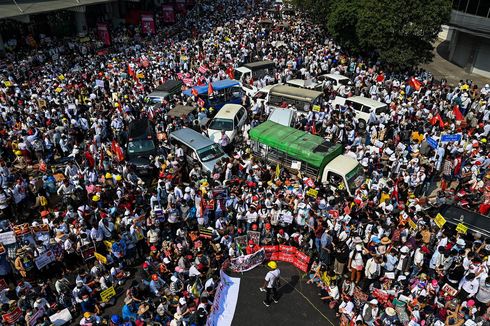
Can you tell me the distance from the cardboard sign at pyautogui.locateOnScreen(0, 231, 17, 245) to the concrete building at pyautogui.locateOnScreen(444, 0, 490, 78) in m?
33.8

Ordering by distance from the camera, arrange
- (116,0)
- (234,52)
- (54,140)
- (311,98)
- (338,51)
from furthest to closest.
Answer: (116,0)
(338,51)
(234,52)
(311,98)
(54,140)

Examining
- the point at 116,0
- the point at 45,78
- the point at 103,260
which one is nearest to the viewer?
the point at 103,260

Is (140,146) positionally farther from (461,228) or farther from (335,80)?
(335,80)

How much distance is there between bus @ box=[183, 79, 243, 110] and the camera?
21.7 m

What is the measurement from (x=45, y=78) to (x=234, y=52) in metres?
14.2

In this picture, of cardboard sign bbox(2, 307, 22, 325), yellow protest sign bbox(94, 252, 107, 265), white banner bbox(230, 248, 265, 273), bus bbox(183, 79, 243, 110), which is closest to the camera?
cardboard sign bbox(2, 307, 22, 325)

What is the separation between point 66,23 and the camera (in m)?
37.2

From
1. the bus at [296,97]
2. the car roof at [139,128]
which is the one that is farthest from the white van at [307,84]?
the car roof at [139,128]

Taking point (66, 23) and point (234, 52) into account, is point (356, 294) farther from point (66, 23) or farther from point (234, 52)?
point (66, 23)

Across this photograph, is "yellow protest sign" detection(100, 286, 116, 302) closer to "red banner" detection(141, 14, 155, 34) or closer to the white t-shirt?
the white t-shirt

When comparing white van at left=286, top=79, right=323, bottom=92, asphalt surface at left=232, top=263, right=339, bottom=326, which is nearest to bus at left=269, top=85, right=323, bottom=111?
white van at left=286, top=79, right=323, bottom=92

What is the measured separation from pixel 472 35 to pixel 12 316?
37413 mm

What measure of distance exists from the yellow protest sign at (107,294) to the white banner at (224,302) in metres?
3.01

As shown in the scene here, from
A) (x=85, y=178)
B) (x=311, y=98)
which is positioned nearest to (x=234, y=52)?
(x=311, y=98)
